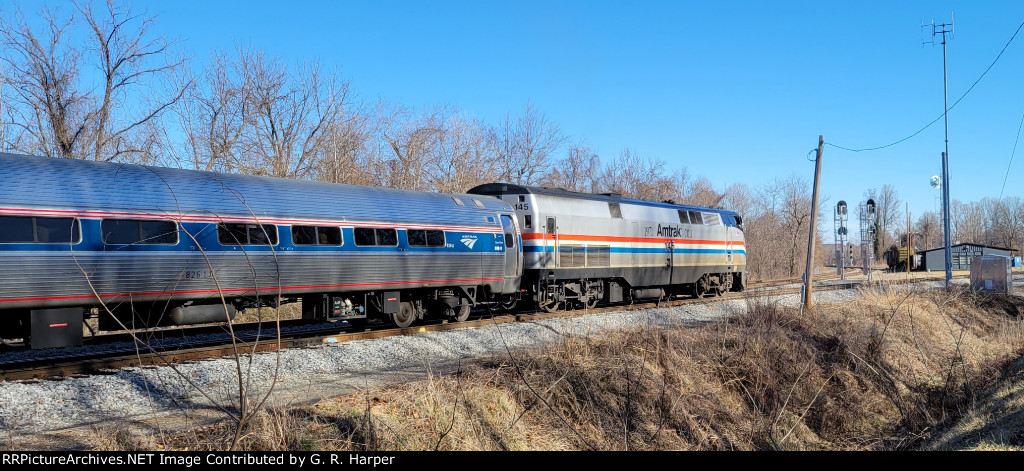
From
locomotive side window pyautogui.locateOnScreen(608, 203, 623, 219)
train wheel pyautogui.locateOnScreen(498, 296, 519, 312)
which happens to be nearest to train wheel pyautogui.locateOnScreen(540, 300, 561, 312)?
train wheel pyautogui.locateOnScreen(498, 296, 519, 312)

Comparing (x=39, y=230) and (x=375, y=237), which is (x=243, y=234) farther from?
(x=39, y=230)

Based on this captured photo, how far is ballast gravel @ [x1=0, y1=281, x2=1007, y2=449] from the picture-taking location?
763 cm

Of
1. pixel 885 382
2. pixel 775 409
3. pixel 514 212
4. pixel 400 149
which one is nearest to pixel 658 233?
pixel 514 212

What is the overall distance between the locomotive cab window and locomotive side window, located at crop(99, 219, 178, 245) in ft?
11.6

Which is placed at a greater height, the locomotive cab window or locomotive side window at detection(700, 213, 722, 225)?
locomotive side window at detection(700, 213, 722, 225)

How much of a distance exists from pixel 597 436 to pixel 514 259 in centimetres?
907

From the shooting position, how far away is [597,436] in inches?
354

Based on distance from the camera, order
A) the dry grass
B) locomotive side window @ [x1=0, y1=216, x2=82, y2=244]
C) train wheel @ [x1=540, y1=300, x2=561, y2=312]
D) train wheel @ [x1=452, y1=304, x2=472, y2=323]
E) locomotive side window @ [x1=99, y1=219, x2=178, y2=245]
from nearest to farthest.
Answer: the dry grass
locomotive side window @ [x1=0, y1=216, x2=82, y2=244]
locomotive side window @ [x1=99, y1=219, x2=178, y2=245]
train wheel @ [x1=452, y1=304, x2=472, y2=323]
train wheel @ [x1=540, y1=300, x2=561, y2=312]

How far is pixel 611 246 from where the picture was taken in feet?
66.9

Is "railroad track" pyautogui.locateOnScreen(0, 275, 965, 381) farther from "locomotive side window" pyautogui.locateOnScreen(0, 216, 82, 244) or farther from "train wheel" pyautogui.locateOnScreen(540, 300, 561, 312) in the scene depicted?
"locomotive side window" pyautogui.locateOnScreen(0, 216, 82, 244)

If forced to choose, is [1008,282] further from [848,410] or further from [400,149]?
[400,149]

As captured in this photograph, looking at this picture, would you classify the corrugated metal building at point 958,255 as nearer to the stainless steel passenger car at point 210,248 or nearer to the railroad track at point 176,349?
the railroad track at point 176,349

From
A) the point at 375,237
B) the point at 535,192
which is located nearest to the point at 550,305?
the point at 535,192

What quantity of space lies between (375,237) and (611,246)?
27.4 ft
